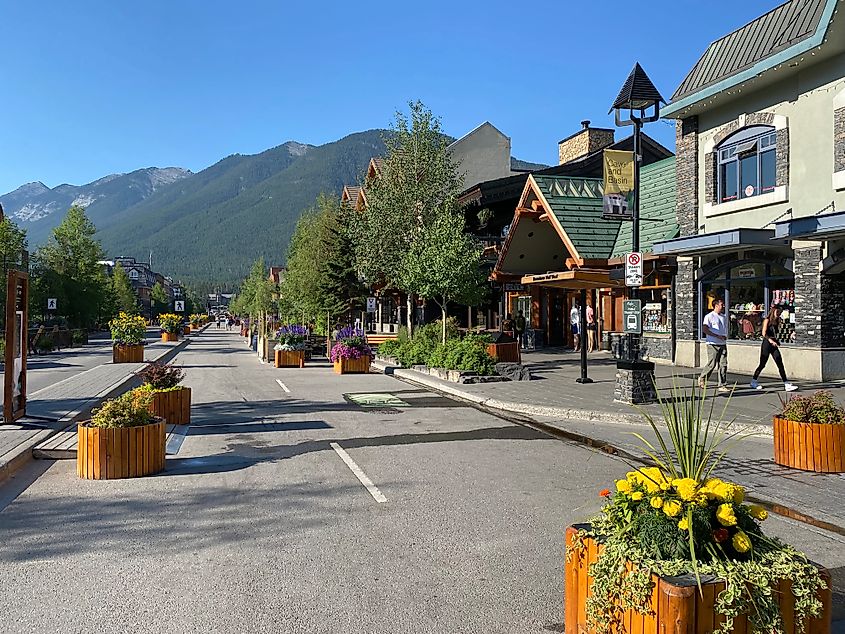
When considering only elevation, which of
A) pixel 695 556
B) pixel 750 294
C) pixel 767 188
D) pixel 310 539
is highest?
pixel 767 188

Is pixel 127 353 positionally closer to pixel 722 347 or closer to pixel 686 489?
pixel 722 347

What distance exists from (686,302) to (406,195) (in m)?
12.5

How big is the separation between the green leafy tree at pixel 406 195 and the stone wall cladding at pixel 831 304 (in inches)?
597

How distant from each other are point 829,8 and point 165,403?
14091mm

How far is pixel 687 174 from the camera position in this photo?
1958 cm

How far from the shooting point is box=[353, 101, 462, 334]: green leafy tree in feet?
92.9

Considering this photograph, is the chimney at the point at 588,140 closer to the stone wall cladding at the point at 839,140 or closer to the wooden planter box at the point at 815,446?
the stone wall cladding at the point at 839,140

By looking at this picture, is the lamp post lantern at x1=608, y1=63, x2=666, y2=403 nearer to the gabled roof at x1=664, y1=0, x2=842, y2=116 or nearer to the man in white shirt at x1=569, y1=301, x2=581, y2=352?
the gabled roof at x1=664, y1=0, x2=842, y2=116

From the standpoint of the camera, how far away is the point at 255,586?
14.9 feet

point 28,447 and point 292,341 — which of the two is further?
point 292,341

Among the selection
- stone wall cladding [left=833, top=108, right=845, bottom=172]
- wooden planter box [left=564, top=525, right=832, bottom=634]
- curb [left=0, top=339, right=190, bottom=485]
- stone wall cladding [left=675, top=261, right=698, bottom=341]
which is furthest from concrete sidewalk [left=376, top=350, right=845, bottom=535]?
curb [left=0, top=339, right=190, bottom=485]

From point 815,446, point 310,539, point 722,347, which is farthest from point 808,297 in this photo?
point 310,539

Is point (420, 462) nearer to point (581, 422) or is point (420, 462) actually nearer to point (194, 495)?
point (194, 495)

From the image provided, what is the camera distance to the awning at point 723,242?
16125 mm
